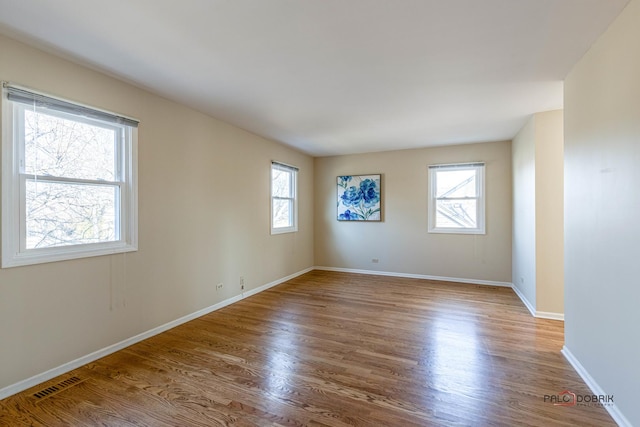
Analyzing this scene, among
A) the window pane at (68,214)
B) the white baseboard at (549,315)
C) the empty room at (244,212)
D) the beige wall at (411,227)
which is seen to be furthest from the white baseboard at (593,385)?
the window pane at (68,214)

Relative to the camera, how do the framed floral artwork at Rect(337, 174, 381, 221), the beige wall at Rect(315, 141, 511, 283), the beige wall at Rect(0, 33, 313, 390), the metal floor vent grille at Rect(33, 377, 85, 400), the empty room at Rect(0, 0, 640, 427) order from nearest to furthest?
the empty room at Rect(0, 0, 640, 427)
the metal floor vent grille at Rect(33, 377, 85, 400)
the beige wall at Rect(0, 33, 313, 390)
the beige wall at Rect(315, 141, 511, 283)
the framed floral artwork at Rect(337, 174, 381, 221)

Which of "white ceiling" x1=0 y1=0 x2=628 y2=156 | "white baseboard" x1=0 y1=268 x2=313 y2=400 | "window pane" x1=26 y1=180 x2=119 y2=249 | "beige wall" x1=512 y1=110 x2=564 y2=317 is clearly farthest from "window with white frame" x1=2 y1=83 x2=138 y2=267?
"beige wall" x1=512 y1=110 x2=564 y2=317

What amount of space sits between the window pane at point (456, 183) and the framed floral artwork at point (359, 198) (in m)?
1.15

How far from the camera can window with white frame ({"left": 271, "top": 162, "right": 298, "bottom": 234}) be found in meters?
5.27

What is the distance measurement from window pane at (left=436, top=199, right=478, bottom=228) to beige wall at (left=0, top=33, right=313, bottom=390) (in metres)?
3.16

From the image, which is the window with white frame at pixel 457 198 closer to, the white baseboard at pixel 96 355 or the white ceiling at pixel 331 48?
the white ceiling at pixel 331 48

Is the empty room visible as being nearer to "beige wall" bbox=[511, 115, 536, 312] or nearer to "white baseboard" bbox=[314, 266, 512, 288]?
"beige wall" bbox=[511, 115, 536, 312]

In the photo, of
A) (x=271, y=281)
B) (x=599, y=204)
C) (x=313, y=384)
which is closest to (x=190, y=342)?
(x=313, y=384)

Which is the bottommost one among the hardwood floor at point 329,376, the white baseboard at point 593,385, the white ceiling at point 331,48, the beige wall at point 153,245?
the hardwood floor at point 329,376

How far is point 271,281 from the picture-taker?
5102mm

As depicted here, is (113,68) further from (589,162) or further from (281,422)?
(589,162)

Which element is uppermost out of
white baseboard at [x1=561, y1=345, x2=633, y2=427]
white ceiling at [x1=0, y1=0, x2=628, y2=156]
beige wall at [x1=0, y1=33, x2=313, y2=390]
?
white ceiling at [x1=0, y1=0, x2=628, y2=156]

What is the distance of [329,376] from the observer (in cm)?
233

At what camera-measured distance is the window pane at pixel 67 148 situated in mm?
2238
